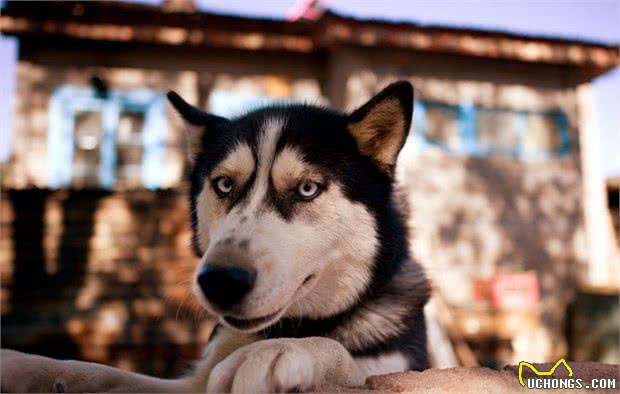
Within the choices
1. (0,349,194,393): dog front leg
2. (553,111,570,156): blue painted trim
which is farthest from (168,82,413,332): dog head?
(553,111,570,156): blue painted trim

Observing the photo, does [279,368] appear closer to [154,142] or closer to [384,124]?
[384,124]

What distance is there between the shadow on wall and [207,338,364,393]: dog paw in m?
4.05

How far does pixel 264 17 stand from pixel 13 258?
503cm

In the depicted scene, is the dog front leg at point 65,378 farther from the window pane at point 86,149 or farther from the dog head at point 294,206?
the window pane at point 86,149

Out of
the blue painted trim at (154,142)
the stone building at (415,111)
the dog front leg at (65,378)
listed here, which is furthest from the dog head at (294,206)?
the blue painted trim at (154,142)

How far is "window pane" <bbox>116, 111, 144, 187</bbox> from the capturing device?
8.48 meters

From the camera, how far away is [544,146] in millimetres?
9531

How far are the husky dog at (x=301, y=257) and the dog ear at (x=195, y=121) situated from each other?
0.12 feet

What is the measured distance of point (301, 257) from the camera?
6.23 ft

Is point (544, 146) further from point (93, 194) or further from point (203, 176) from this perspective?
point (203, 176)

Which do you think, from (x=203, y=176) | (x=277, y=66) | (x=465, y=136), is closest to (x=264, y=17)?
(x=277, y=66)

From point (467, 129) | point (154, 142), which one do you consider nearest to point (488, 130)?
point (467, 129)

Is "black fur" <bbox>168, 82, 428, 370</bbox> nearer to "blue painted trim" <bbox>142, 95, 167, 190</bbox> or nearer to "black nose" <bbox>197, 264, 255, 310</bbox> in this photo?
"black nose" <bbox>197, 264, 255, 310</bbox>

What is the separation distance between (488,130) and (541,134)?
1098 millimetres
